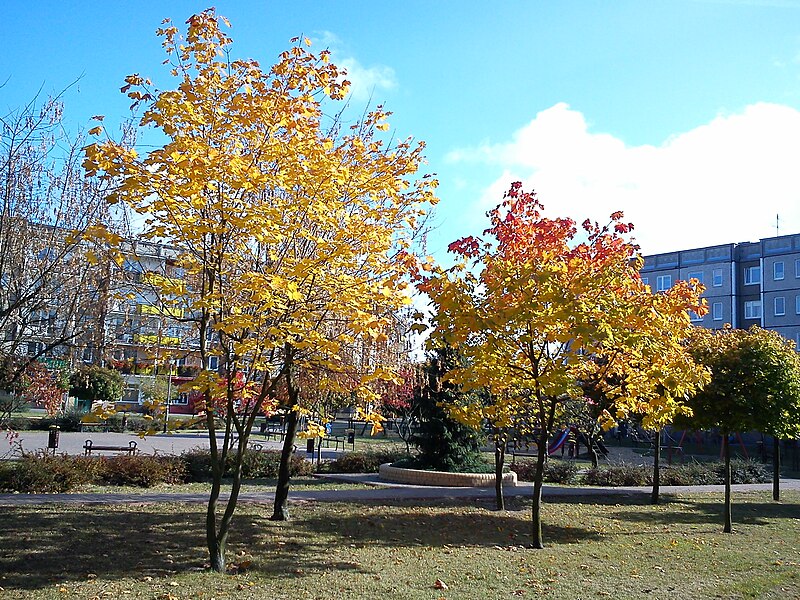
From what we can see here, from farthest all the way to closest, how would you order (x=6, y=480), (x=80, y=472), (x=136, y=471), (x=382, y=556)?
(x=136, y=471) → (x=80, y=472) → (x=6, y=480) → (x=382, y=556)

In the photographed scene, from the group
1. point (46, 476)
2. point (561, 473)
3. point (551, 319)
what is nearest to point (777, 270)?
point (561, 473)

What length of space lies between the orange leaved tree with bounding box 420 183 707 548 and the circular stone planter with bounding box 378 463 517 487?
803cm

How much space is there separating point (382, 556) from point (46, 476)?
7.85 metres

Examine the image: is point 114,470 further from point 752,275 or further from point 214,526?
point 752,275

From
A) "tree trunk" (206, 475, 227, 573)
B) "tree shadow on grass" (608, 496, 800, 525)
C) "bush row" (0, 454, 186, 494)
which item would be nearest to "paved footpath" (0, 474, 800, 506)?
"bush row" (0, 454, 186, 494)

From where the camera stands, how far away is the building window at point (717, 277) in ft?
184

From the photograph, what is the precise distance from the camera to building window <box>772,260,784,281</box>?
5275 cm

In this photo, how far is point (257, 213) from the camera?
301 inches

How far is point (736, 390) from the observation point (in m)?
14.8

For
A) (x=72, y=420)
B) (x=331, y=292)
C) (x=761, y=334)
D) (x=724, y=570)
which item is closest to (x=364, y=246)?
(x=331, y=292)

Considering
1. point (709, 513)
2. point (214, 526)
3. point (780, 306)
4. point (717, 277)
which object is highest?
point (717, 277)

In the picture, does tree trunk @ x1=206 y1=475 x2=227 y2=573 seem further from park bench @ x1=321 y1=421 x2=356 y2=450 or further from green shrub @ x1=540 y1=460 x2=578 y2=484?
green shrub @ x1=540 y1=460 x2=578 y2=484

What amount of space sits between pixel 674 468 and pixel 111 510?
63.1 ft

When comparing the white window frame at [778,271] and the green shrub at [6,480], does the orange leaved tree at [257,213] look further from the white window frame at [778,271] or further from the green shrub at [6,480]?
the white window frame at [778,271]
